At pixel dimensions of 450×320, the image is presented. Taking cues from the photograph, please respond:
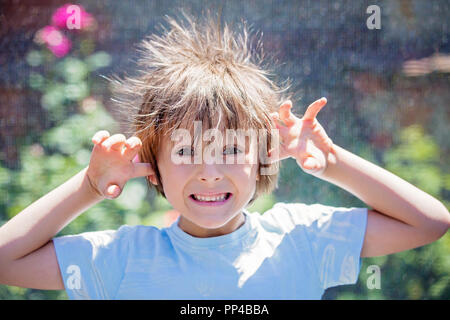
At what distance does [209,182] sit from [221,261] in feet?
0.59

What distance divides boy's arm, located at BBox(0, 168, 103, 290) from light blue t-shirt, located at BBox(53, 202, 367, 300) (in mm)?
30

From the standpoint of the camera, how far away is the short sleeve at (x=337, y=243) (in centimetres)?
102

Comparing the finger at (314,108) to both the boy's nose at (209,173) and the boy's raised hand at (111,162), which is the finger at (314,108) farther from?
the boy's raised hand at (111,162)

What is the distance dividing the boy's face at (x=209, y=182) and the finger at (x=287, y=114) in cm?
8

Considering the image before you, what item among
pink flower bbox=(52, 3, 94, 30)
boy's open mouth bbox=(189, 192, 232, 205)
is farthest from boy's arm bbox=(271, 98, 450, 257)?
pink flower bbox=(52, 3, 94, 30)

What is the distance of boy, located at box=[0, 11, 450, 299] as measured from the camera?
3.16ft

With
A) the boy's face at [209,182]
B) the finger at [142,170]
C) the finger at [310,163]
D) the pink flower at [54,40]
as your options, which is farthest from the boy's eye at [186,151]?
the pink flower at [54,40]

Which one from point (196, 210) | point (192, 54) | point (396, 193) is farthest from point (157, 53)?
point (396, 193)

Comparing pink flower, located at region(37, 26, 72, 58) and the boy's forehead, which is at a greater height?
pink flower, located at region(37, 26, 72, 58)

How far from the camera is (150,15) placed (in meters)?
1.63

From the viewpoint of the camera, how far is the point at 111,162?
984 mm

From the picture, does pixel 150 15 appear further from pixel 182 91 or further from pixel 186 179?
pixel 186 179

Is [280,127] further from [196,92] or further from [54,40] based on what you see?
[54,40]

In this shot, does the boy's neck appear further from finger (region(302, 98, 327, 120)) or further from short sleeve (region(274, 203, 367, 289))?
finger (region(302, 98, 327, 120))
